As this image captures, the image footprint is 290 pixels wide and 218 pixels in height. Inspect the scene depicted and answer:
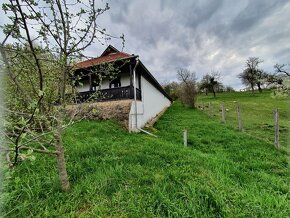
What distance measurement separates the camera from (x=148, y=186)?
10.9 feet

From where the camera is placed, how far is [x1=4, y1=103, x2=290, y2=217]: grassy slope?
2812 mm

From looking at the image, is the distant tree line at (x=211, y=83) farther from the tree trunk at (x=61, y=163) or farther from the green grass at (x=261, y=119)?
the tree trunk at (x=61, y=163)

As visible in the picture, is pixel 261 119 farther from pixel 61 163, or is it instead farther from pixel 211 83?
pixel 211 83

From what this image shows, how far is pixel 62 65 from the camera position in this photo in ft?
9.55

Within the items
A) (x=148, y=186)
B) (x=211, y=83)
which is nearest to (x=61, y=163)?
(x=148, y=186)

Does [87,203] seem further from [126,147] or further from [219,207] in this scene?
[126,147]

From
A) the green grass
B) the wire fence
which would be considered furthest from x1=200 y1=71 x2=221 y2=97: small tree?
the wire fence

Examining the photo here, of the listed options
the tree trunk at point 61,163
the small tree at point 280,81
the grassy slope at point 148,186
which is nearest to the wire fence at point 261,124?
the grassy slope at point 148,186

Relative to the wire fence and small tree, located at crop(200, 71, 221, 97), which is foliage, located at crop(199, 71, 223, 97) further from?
the wire fence

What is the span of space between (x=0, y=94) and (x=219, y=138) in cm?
788

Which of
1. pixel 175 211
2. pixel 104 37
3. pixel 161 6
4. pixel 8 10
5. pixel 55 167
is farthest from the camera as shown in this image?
pixel 161 6

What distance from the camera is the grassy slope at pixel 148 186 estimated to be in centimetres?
281

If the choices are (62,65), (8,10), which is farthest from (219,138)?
(8,10)

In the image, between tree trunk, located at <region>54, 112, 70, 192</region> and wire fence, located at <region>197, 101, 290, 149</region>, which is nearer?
tree trunk, located at <region>54, 112, 70, 192</region>
